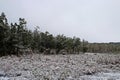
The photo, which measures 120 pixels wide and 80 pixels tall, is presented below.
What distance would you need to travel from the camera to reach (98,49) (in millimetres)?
Answer: 69812

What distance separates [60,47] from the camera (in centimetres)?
4834

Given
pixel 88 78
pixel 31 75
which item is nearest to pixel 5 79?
pixel 31 75

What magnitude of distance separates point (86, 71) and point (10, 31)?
1909 cm

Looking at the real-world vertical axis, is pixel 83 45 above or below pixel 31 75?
above

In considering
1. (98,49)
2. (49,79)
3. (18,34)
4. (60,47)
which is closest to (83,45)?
(98,49)

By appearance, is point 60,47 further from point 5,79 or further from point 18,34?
point 5,79

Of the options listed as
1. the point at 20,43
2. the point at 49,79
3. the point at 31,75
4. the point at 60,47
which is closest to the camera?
the point at 49,79

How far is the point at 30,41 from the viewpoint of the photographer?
41.8m

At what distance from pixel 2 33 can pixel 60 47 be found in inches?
657

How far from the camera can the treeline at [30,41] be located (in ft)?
113

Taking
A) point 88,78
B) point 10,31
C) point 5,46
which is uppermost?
point 10,31

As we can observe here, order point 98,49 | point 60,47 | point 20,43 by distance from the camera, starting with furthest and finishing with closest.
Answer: point 98,49 < point 60,47 < point 20,43

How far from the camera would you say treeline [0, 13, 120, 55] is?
34.5m

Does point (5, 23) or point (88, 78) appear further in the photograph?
point (5, 23)
